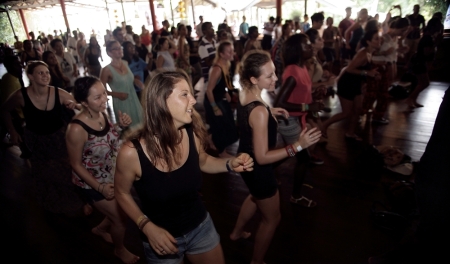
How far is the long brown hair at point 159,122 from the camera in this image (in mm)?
1308

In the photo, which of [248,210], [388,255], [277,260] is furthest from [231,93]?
[388,255]

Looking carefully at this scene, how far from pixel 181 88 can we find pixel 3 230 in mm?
2863

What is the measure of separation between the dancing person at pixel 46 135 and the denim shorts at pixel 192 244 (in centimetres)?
167

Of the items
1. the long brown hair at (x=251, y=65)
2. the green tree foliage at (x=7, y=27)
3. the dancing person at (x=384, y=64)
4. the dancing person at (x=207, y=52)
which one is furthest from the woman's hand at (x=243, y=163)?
the dancing person at (x=207, y=52)

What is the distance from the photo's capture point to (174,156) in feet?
4.50

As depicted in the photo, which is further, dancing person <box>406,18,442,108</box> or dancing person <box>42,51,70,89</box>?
dancing person <box>406,18,442,108</box>

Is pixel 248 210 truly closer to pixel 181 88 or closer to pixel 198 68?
pixel 181 88

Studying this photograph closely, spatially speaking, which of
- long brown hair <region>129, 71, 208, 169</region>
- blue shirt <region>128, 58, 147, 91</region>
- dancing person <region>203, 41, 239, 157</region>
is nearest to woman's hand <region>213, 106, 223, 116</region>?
dancing person <region>203, 41, 239, 157</region>

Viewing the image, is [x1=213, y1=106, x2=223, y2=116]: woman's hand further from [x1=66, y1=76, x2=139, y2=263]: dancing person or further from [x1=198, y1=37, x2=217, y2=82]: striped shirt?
[x1=198, y1=37, x2=217, y2=82]: striped shirt

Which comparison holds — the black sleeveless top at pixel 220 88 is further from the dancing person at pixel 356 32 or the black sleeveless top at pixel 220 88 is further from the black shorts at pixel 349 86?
the dancing person at pixel 356 32

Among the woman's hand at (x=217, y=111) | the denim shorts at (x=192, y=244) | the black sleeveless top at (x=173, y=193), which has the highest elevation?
the black sleeveless top at (x=173, y=193)

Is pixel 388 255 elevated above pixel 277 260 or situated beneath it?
elevated above

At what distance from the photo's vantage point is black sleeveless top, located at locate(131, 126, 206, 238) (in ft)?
4.35

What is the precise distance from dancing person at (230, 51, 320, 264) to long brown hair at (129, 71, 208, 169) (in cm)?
62
